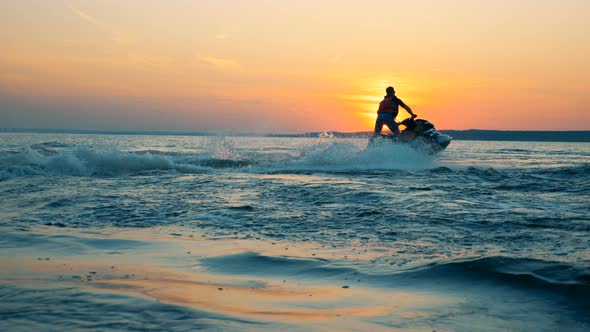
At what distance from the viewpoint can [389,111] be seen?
58.1 feet

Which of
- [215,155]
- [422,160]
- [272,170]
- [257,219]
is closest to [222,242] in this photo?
[257,219]

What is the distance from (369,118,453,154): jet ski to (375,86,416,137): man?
0.86 ft

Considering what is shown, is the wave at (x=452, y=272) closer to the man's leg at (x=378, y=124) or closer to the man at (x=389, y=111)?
the man at (x=389, y=111)

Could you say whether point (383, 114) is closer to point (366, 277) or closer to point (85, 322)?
point (366, 277)

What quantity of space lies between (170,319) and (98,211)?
4825mm

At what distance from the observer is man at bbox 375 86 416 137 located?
1769cm

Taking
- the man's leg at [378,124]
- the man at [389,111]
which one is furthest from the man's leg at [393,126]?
the man's leg at [378,124]

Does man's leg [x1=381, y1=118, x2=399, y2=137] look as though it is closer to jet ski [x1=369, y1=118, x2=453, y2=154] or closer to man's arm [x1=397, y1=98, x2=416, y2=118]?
jet ski [x1=369, y1=118, x2=453, y2=154]

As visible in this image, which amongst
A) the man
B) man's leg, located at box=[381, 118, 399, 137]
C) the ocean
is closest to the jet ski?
man's leg, located at box=[381, 118, 399, 137]

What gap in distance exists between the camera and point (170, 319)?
109 inches

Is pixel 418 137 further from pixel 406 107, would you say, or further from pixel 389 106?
pixel 389 106

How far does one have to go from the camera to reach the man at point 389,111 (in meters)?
17.7

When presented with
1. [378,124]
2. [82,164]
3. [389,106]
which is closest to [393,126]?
[378,124]

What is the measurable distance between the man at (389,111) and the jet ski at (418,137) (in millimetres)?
261
